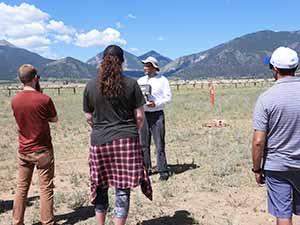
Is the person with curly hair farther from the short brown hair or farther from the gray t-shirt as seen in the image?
the gray t-shirt

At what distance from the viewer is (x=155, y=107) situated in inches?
268

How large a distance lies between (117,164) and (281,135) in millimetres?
1588

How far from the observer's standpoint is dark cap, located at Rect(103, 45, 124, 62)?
3975mm

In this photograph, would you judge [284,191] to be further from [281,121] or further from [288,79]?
[288,79]

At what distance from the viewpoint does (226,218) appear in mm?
5371

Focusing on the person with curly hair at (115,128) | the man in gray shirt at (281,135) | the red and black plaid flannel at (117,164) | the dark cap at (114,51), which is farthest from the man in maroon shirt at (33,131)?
the man in gray shirt at (281,135)

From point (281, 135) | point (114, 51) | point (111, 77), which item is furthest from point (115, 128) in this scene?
point (281, 135)

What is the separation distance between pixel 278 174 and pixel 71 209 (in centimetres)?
344

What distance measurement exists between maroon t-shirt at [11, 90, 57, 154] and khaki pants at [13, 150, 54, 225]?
3.6 inches

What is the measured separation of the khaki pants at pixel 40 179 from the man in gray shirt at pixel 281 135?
91.8 inches

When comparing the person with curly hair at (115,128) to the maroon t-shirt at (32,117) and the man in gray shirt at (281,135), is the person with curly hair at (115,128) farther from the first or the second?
the man in gray shirt at (281,135)

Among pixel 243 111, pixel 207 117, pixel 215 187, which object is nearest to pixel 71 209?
pixel 215 187

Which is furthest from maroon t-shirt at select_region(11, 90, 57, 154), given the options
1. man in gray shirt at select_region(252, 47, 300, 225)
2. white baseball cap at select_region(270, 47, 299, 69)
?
white baseball cap at select_region(270, 47, 299, 69)

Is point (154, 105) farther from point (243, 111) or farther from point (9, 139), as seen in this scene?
point (243, 111)
